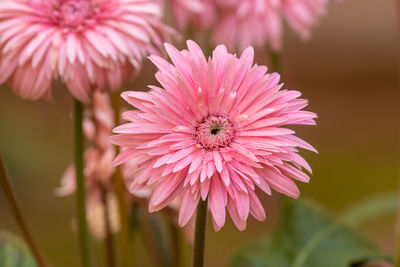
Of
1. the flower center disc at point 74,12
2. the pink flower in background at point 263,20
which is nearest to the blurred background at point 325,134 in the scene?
the pink flower in background at point 263,20

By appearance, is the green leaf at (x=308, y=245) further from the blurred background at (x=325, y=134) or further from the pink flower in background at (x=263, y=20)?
the blurred background at (x=325, y=134)

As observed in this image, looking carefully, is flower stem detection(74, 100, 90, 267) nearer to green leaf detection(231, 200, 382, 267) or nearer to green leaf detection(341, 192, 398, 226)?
green leaf detection(231, 200, 382, 267)

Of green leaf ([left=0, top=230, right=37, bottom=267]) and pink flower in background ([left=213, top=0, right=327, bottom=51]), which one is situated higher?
pink flower in background ([left=213, top=0, right=327, bottom=51])

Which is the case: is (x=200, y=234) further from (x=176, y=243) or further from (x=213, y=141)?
(x=176, y=243)

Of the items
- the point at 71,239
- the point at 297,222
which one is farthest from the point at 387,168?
the point at 297,222

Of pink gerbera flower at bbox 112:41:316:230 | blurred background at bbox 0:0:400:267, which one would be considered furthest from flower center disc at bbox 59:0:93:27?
blurred background at bbox 0:0:400:267

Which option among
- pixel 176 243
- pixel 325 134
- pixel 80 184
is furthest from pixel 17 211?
pixel 325 134

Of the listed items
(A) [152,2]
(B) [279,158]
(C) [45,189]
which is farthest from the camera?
(C) [45,189]

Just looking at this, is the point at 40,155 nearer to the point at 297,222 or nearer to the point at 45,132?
the point at 45,132
